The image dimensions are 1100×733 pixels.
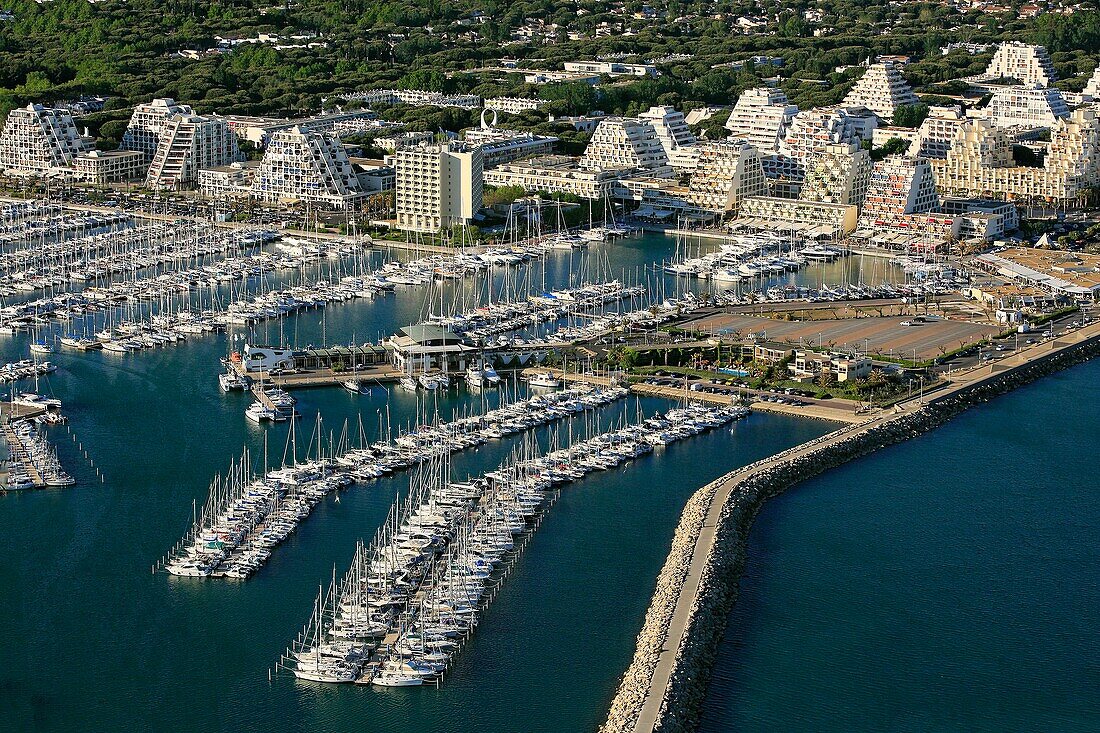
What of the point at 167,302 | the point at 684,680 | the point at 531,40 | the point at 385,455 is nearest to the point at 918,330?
the point at 385,455

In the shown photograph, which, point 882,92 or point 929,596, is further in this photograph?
point 882,92

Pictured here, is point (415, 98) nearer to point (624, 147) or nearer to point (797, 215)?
point (624, 147)

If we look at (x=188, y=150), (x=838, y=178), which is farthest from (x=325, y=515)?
(x=188, y=150)

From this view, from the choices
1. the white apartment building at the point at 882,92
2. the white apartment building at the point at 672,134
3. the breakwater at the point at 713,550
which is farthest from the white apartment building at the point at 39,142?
the breakwater at the point at 713,550

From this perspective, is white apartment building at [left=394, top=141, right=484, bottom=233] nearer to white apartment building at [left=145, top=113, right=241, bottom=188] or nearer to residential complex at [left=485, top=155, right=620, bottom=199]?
residential complex at [left=485, top=155, right=620, bottom=199]

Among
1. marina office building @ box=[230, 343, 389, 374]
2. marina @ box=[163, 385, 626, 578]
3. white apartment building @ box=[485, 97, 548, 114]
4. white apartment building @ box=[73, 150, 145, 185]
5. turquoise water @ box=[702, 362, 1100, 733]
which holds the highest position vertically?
white apartment building @ box=[485, 97, 548, 114]

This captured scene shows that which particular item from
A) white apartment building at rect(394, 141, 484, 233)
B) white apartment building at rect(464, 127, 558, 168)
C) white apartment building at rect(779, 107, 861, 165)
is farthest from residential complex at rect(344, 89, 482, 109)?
white apartment building at rect(394, 141, 484, 233)
